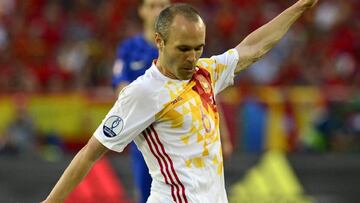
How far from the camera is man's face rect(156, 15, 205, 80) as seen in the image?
437 cm

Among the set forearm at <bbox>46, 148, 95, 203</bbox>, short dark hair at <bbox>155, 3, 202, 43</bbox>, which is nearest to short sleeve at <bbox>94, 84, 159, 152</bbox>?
forearm at <bbox>46, 148, 95, 203</bbox>

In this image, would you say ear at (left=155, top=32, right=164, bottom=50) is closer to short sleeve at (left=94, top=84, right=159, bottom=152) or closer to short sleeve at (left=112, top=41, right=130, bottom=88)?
short sleeve at (left=94, top=84, right=159, bottom=152)

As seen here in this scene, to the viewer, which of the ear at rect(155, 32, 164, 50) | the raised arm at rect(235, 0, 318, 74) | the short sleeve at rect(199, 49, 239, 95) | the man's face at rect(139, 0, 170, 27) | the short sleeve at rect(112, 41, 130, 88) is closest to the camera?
the ear at rect(155, 32, 164, 50)

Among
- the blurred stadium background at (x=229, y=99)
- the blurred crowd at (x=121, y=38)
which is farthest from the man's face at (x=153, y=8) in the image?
the blurred crowd at (x=121, y=38)

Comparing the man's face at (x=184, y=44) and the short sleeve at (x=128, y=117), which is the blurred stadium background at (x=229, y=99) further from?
the man's face at (x=184, y=44)

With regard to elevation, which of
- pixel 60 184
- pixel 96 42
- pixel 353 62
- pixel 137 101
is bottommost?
pixel 353 62

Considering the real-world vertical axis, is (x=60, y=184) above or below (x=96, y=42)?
above

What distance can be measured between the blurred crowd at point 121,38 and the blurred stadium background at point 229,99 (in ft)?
0.06

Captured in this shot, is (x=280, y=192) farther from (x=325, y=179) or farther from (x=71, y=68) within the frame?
(x=71, y=68)

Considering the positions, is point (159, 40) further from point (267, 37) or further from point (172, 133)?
point (267, 37)

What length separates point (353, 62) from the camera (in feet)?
51.5

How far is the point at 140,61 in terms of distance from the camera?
677cm

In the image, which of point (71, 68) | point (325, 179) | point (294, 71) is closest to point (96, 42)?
point (71, 68)

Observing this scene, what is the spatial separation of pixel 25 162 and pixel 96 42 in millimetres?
4940
